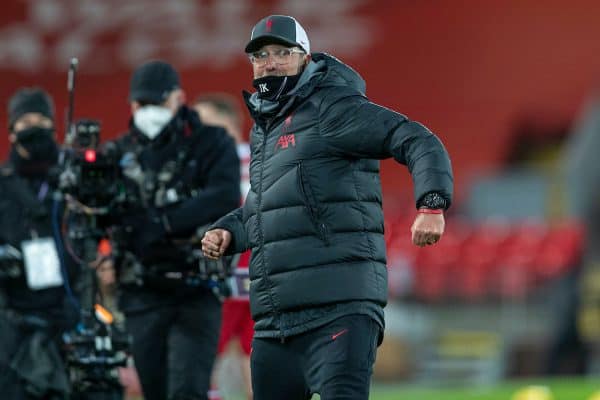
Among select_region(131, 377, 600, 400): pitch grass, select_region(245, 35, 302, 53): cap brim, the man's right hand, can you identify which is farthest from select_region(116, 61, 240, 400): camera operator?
select_region(131, 377, 600, 400): pitch grass

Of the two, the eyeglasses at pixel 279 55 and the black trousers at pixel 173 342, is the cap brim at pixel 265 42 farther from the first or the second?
the black trousers at pixel 173 342

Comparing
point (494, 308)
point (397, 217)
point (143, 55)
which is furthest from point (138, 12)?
point (494, 308)

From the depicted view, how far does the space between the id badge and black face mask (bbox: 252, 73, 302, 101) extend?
2760mm

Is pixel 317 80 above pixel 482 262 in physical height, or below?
below

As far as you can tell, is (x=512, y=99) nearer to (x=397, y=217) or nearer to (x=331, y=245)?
(x=397, y=217)

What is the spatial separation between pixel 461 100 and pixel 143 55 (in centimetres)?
424

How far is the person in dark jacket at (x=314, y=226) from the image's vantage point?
6316 millimetres

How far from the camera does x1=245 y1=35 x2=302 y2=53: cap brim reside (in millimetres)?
6508

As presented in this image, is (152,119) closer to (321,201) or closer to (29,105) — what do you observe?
(29,105)

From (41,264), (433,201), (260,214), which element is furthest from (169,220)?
(433,201)

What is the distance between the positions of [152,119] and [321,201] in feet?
7.63

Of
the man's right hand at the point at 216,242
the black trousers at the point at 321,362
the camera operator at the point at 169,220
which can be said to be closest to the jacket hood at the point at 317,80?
the man's right hand at the point at 216,242

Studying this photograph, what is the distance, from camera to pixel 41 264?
895 cm

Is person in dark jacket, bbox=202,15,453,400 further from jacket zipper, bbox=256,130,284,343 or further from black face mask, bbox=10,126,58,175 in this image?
A: black face mask, bbox=10,126,58,175
